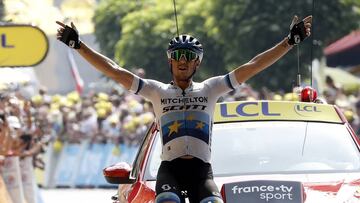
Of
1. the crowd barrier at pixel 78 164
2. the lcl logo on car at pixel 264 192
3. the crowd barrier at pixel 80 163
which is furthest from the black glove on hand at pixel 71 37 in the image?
the crowd barrier at pixel 78 164

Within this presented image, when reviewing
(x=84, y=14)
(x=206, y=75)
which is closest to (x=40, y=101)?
(x=206, y=75)

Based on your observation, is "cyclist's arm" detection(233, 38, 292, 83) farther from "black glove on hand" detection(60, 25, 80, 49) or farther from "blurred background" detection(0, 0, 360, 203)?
"blurred background" detection(0, 0, 360, 203)

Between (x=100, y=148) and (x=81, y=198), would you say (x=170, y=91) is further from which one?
(x=100, y=148)

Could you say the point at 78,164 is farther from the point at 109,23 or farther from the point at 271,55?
the point at 109,23

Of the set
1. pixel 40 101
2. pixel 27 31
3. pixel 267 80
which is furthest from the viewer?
pixel 267 80

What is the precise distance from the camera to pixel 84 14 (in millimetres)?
56781

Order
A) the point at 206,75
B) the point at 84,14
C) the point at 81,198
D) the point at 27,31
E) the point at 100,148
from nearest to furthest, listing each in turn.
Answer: the point at 27,31 → the point at 81,198 → the point at 100,148 → the point at 206,75 → the point at 84,14

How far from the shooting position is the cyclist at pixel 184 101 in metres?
7.95

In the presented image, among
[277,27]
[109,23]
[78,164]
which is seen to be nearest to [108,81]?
[109,23]

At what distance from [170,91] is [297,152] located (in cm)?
130

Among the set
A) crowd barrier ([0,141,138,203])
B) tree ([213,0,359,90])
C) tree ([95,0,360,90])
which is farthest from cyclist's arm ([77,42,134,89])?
tree ([213,0,359,90])

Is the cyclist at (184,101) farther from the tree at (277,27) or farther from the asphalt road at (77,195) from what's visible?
the tree at (277,27)

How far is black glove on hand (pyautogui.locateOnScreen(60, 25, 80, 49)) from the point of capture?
26.7 feet

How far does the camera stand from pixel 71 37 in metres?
→ 8.17
